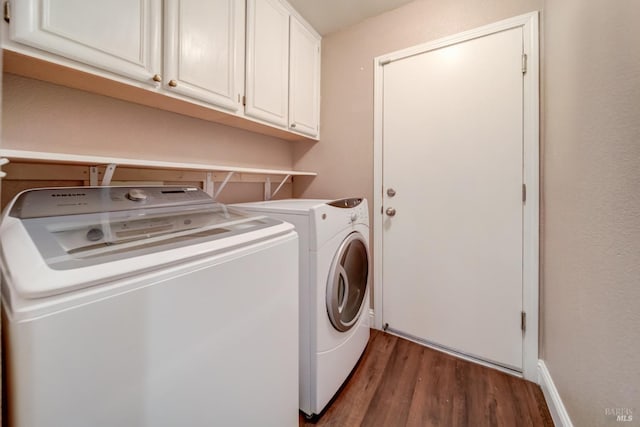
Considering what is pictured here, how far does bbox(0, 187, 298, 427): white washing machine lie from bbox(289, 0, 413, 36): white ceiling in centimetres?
172

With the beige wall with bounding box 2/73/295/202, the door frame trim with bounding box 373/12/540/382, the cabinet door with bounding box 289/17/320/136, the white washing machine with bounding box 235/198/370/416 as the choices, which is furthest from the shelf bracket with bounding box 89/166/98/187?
the door frame trim with bounding box 373/12/540/382

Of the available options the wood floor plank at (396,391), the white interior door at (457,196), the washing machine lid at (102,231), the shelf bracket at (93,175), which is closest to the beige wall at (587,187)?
the white interior door at (457,196)

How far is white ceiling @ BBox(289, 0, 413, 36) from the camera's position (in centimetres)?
177

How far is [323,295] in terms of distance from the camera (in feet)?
3.98

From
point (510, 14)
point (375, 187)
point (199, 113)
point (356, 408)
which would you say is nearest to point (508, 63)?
point (510, 14)

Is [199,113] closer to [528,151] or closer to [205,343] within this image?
[205,343]

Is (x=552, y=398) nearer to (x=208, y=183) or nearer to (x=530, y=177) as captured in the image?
(x=530, y=177)

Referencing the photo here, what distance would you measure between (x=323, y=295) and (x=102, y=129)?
132 centimetres

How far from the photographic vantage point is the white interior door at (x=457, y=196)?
1.50 m

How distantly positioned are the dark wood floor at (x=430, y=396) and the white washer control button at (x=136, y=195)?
1266 millimetres

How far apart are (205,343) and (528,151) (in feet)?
5.98

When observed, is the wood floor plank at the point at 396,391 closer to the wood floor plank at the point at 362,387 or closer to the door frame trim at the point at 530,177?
the wood floor plank at the point at 362,387

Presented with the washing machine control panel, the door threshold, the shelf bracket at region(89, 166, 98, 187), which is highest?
the shelf bracket at region(89, 166, 98, 187)

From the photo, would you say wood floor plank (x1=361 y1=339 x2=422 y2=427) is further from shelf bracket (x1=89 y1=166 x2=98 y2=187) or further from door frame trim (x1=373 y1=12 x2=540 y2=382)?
shelf bracket (x1=89 y1=166 x2=98 y2=187)
